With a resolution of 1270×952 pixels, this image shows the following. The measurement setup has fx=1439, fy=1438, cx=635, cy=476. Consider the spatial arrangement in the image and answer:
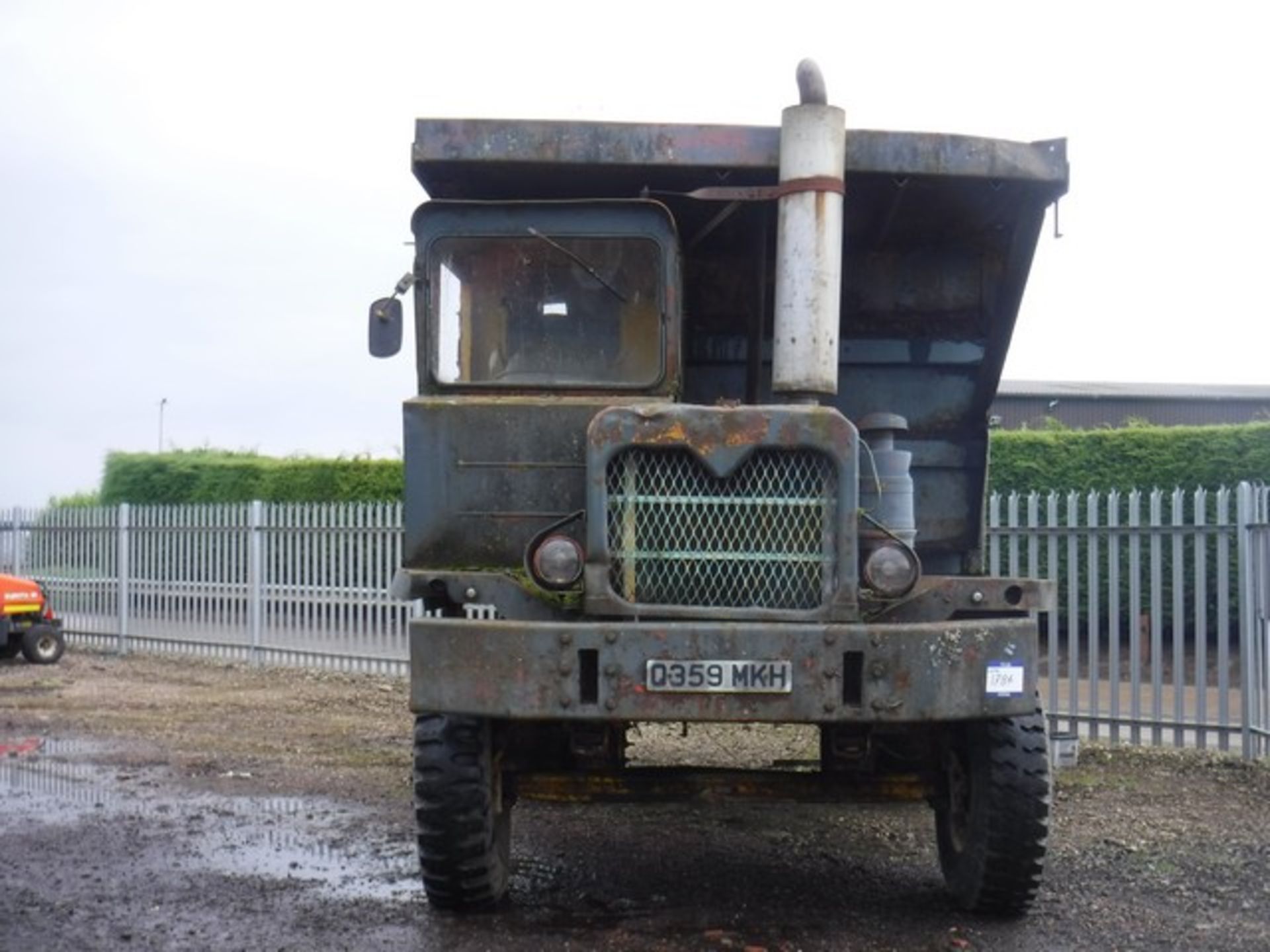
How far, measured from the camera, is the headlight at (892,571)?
514cm

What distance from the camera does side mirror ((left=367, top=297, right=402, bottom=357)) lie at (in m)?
5.96

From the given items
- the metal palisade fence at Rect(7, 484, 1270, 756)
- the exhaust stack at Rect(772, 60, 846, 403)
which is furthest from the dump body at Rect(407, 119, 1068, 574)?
the metal palisade fence at Rect(7, 484, 1270, 756)

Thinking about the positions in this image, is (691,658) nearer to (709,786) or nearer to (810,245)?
(709,786)

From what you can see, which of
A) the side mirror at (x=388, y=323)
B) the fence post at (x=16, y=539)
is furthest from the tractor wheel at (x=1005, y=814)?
the fence post at (x=16, y=539)

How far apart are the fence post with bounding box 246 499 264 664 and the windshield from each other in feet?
32.5

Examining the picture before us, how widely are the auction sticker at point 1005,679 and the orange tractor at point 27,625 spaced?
12438 millimetres

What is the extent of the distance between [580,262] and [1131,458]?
13.6 metres

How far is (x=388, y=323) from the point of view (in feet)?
19.6

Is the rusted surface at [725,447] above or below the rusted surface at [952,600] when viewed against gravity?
above

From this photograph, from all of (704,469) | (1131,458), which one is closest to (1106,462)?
(1131,458)

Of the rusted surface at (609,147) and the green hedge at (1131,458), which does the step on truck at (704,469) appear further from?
the green hedge at (1131,458)

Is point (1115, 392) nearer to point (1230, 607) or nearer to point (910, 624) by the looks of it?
point (1230, 607)

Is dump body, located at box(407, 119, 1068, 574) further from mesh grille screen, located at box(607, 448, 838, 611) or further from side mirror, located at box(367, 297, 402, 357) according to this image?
mesh grille screen, located at box(607, 448, 838, 611)

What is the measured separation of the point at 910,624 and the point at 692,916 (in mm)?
1428
